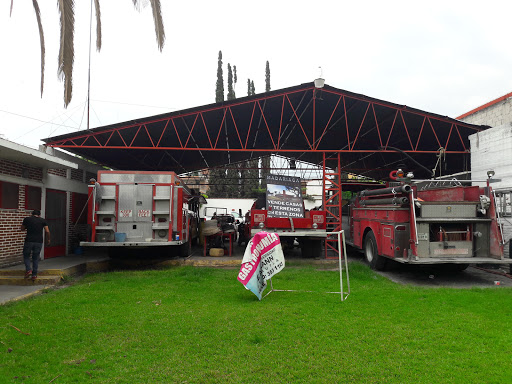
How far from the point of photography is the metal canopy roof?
13.4 metres

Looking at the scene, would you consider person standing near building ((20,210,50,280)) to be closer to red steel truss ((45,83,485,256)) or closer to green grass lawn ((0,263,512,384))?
green grass lawn ((0,263,512,384))

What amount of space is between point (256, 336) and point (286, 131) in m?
14.0

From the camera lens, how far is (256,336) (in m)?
4.86

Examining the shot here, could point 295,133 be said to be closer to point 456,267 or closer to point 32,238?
point 456,267

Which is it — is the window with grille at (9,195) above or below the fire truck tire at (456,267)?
above

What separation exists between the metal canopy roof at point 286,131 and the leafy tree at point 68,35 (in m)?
7.03

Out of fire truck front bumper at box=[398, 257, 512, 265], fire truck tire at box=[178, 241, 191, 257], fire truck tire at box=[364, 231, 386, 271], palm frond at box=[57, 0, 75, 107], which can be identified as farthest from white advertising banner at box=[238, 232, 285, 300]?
fire truck tire at box=[178, 241, 191, 257]

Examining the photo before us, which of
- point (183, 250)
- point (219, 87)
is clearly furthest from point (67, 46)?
point (219, 87)

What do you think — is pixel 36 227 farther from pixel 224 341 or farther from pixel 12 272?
pixel 224 341

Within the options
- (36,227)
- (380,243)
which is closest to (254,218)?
(380,243)

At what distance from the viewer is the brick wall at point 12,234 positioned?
9.61 meters

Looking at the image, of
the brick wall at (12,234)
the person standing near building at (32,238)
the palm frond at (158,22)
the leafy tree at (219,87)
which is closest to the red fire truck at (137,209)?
the brick wall at (12,234)

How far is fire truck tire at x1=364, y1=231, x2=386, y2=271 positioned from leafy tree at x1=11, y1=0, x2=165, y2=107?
25.6 feet

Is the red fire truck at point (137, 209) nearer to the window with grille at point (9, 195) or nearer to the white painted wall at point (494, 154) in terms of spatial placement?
the window with grille at point (9, 195)
